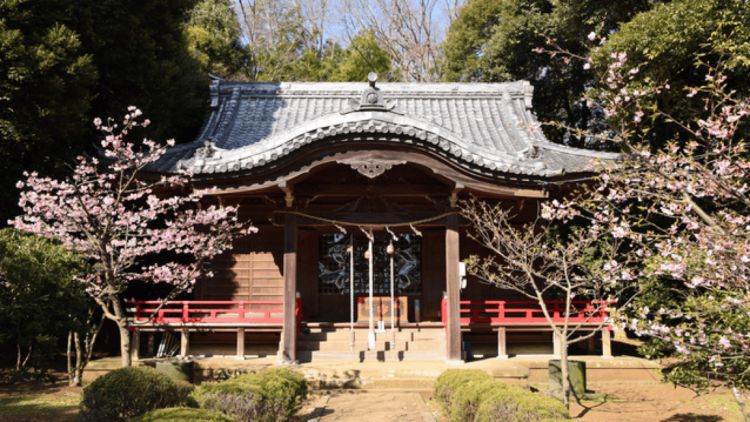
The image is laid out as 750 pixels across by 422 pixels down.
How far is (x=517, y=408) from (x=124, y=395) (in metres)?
3.94

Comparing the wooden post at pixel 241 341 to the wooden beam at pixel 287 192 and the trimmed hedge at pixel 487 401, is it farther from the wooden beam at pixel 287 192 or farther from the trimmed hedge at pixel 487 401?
the trimmed hedge at pixel 487 401

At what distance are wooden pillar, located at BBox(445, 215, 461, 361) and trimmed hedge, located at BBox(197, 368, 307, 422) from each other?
4.34 metres

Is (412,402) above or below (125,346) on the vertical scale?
below

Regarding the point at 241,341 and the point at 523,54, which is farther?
the point at 523,54

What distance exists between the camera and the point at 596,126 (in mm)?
24109

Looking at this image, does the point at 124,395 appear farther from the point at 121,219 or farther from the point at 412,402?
the point at 412,402

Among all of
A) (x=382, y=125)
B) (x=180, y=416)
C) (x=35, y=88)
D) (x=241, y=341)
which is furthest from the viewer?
(x=241, y=341)

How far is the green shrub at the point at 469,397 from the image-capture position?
6961 millimetres

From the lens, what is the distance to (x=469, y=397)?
7.09m

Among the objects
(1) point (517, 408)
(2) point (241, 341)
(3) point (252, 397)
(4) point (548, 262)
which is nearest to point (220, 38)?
(2) point (241, 341)

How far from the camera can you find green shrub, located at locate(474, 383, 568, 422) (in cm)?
588

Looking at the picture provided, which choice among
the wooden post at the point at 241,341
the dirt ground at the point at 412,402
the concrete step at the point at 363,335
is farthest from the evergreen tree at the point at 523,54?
the wooden post at the point at 241,341

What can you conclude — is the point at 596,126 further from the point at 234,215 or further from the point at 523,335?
the point at 234,215

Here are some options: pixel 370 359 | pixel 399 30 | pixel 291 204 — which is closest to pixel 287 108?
pixel 291 204
